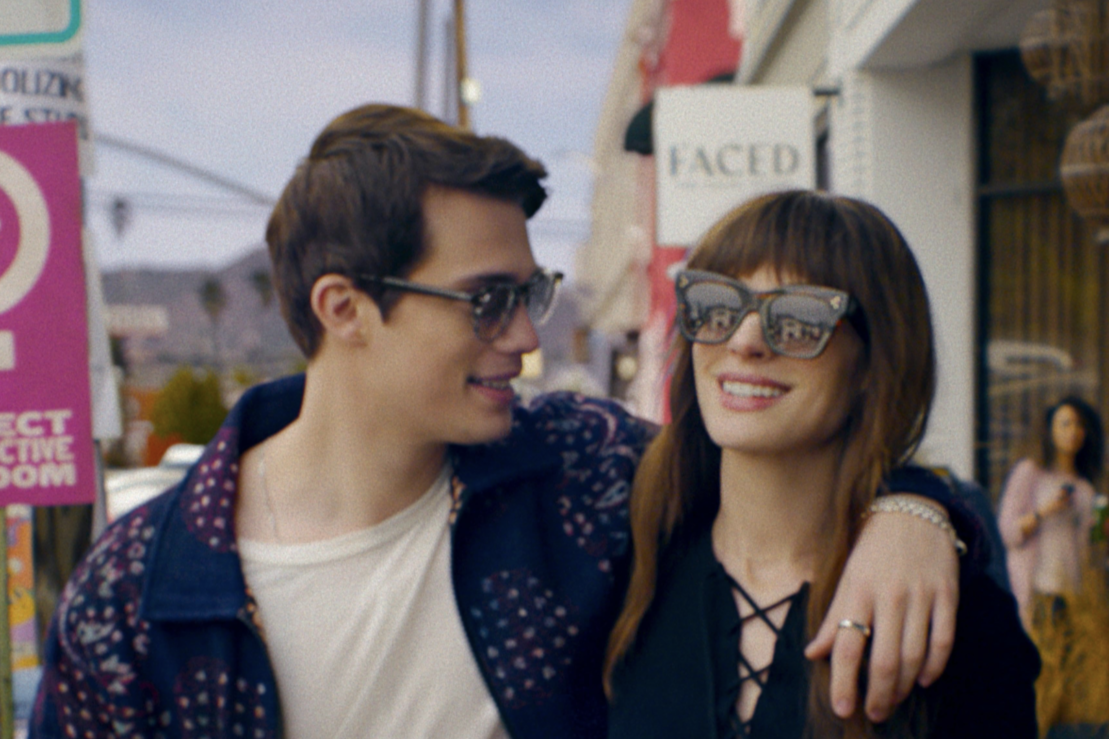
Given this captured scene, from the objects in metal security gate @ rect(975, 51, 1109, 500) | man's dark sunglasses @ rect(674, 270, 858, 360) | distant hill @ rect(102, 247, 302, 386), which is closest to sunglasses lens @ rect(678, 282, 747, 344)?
man's dark sunglasses @ rect(674, 270, 858, 360)

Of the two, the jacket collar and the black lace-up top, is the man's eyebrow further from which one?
the black lace-up top

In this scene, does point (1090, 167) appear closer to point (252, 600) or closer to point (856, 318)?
point (856, 318)

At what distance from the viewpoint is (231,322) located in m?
110

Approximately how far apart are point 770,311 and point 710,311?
11 cm

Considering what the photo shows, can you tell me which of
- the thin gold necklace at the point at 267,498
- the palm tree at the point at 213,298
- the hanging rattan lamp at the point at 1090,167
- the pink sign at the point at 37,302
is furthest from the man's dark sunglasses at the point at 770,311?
the palm tree at the point at 213,298

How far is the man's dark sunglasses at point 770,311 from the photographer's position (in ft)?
5.87

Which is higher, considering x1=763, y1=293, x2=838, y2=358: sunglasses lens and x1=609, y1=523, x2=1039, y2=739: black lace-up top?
x1=763, y1=293, x2=838, y2=358: sunglasses lens

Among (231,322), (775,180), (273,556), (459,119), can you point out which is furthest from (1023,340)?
(231,322)

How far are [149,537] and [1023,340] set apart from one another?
20.8ft

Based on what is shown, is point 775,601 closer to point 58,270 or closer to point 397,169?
point 397,169

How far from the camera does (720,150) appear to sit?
6.22m

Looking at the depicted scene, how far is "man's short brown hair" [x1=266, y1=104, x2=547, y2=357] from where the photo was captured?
89.7 inches

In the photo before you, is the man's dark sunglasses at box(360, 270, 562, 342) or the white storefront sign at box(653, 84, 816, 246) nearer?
the man's dark sunglasses at box(360, 270, 562, 342)

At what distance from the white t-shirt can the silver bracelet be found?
827 mm
